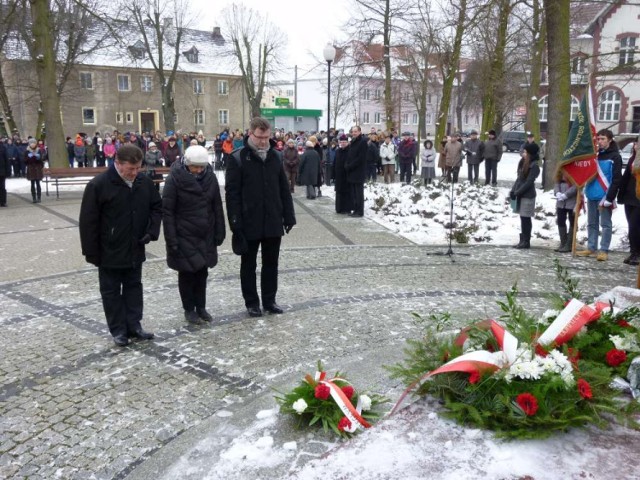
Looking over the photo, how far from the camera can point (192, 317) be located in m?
6.21

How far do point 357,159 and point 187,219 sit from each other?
27.0ft

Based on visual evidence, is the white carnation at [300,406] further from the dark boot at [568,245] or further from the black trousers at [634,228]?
the dark boot at [568,245]

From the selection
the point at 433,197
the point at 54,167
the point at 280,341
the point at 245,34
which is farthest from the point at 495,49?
the point at 245,34

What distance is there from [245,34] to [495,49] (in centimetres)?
3481

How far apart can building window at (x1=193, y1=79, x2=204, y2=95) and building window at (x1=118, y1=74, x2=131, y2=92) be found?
264 inches

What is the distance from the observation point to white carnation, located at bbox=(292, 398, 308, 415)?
3775 millimetres

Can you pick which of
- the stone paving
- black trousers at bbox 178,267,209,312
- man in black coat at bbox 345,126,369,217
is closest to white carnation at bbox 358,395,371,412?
the stone paving

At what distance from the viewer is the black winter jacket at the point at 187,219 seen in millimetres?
5867

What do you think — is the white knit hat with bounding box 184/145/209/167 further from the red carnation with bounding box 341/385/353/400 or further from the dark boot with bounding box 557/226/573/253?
the dark boot with bounding box 557/226/573/253

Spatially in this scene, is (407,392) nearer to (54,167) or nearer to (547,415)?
(547,415)

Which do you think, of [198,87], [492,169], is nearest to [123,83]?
[198,87]

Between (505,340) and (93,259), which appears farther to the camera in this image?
(93,259)

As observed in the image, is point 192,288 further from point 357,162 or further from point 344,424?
point 357,162

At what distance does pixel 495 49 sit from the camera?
23.0m
